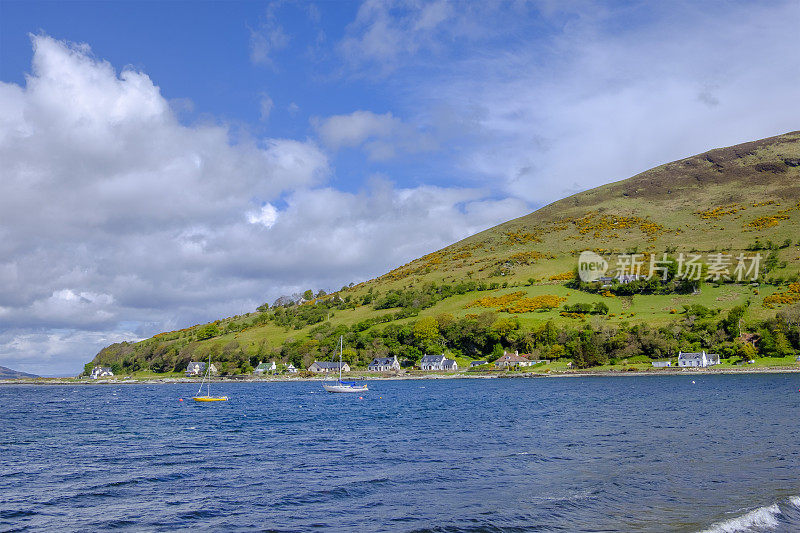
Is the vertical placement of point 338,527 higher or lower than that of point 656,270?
lower

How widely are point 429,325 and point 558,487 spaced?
13152 centimetres

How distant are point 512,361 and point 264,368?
72.2 m

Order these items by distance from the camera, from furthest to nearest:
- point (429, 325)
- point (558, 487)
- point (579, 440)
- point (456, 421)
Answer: point (429, 325) < point (456, 421) < point (579, 440) < point (558, 487)

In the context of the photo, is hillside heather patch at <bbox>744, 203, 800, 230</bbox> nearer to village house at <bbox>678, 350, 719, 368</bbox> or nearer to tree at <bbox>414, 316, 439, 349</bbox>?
village house at <bbox>678, 350, 719, 368</bbox>

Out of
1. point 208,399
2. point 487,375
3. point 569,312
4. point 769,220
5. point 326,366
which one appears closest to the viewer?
point 208,399

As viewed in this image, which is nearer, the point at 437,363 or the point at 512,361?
the point at 512,361

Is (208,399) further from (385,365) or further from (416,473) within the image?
(385,365)

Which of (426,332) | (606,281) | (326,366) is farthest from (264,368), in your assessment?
(606,281)

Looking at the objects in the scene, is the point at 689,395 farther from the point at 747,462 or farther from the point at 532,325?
the point at 532,325

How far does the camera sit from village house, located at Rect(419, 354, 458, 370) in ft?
468

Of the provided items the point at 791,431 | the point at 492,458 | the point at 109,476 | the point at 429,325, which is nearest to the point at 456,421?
the point at 492,458

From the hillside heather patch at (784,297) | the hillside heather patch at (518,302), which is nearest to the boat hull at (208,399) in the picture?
the hillside heather patch at (518,302)

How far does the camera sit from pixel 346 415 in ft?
177

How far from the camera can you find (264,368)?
16500cm
